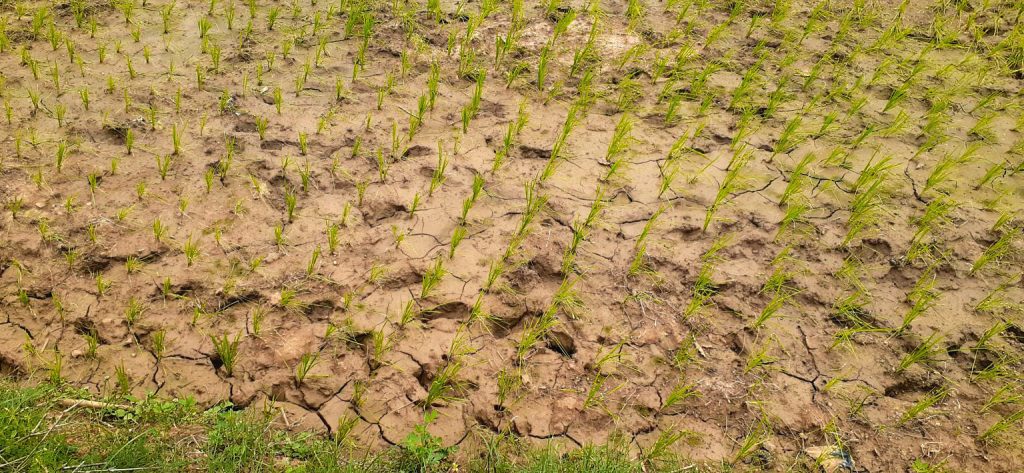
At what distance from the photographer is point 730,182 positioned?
3316 mm

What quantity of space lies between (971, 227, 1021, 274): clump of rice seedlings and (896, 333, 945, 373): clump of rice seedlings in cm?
53

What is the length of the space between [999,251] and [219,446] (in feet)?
11.0

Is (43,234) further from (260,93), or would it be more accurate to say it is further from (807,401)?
(807,401)

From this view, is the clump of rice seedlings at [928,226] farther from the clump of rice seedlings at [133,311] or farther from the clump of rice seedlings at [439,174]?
the clump of rice seedlings at [133,311]

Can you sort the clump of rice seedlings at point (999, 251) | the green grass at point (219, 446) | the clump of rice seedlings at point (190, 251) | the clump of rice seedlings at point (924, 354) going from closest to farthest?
the green grass at point (219, 446) < the clump of rice seedlings at point (924, 354) < the clump of rice seedlings at point (190, 251) < the clump of rice seedlings at point (999, 251)

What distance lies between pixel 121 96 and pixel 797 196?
11.7 ft

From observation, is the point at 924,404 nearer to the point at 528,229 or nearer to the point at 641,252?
the point at 641,252

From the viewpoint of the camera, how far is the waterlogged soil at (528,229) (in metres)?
2.39

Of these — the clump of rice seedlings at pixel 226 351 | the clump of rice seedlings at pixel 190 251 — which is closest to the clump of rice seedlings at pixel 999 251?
the clump of rice seedlings at pixel 226 351

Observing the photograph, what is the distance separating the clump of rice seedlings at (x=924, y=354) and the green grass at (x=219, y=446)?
1087 millimetres

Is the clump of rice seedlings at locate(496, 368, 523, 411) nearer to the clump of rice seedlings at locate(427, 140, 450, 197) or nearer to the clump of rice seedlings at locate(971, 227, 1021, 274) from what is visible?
the clump of rice seedlings at locate(427, 140, 450, 197)

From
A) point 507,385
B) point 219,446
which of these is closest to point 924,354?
point 507,385

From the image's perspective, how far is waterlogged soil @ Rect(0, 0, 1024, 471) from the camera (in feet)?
7.86

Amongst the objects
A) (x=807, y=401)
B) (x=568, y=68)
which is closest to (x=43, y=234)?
(x=568, y=68)
